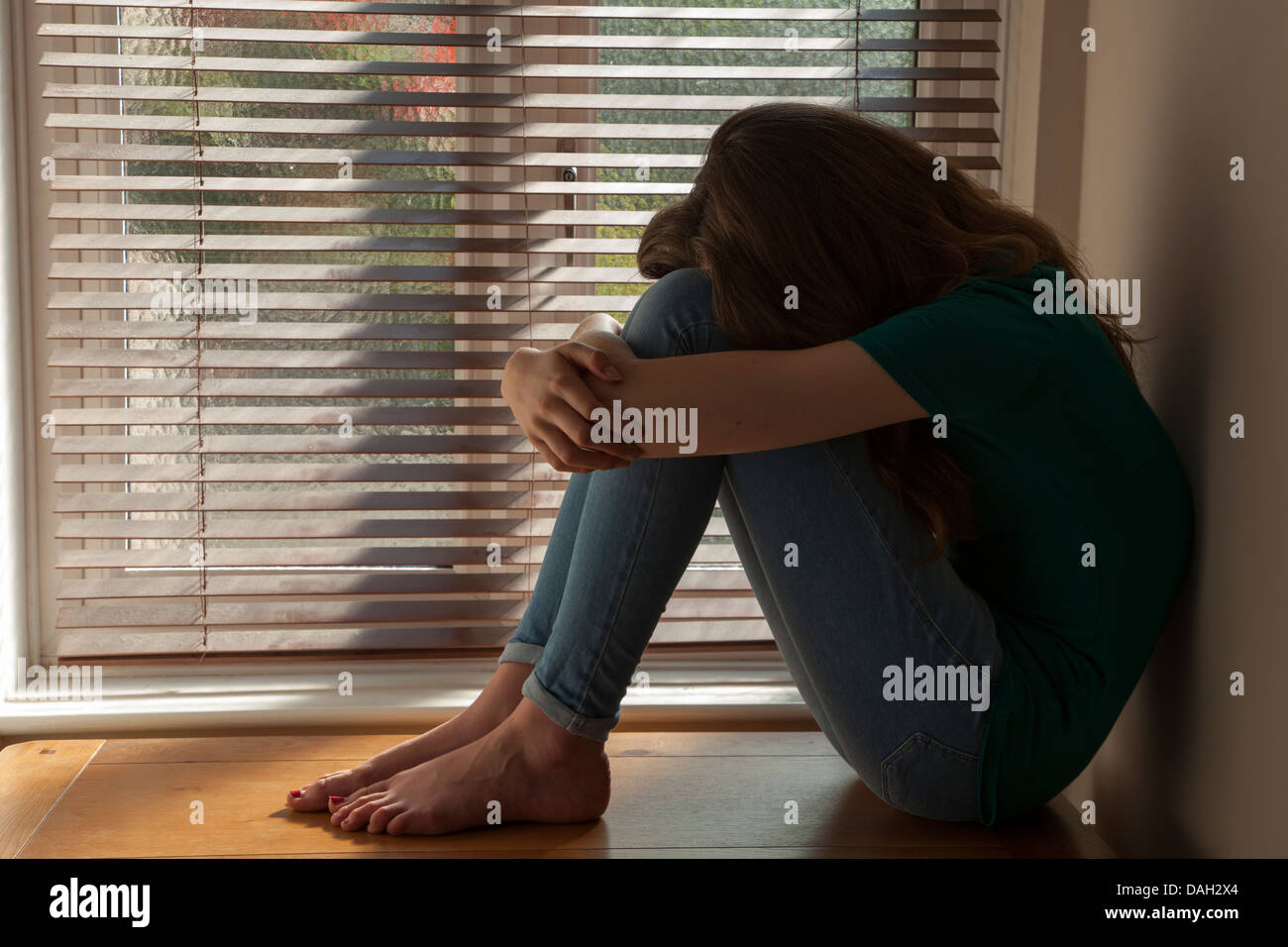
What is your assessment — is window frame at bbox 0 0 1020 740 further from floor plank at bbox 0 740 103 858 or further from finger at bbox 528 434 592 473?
finger at bbox 528 434 592 473

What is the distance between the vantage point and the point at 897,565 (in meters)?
0.88

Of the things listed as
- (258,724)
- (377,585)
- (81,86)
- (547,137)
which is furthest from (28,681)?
(547,137)

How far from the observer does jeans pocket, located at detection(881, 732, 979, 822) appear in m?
0.92

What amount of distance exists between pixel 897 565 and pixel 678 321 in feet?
0.89

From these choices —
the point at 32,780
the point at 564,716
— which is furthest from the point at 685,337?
the point at 32,780

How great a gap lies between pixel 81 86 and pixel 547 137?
0.58m

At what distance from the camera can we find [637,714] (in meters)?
1.43

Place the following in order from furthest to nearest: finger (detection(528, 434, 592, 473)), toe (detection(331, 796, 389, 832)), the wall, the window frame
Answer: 1. the window frame
2. toe (detection(331, 796, 389, 832))
3. finger (detection(528, 434, 592, 473))
4. the wall

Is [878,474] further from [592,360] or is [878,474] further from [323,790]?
[323,790]

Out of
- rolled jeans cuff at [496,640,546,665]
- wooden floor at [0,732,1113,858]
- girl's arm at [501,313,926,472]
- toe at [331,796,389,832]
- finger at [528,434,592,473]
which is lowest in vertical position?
wooden floor at [0,732,1113,858]

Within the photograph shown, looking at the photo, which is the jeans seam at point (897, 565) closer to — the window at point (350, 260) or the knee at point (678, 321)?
the knee at point (678, 321)

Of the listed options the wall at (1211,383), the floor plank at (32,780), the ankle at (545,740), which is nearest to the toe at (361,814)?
the ankle at (545,740)

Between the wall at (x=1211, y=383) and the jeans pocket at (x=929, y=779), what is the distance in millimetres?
187

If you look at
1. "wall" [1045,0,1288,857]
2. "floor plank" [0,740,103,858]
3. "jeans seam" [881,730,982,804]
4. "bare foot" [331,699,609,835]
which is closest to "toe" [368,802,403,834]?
"bare foot" [331,699,609,835]
